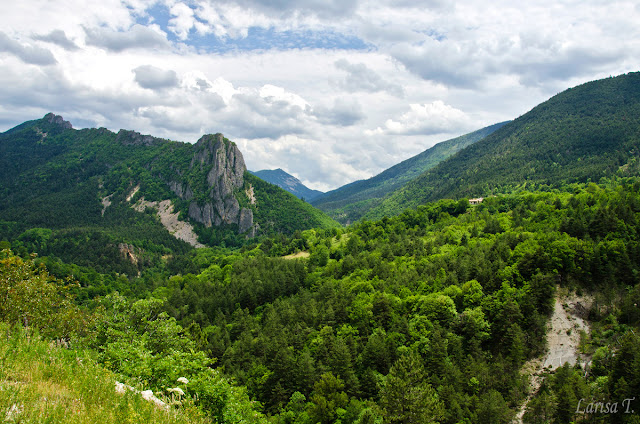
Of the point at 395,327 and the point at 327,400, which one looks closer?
the point at 327,400

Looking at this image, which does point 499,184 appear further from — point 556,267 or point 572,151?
point 556,267

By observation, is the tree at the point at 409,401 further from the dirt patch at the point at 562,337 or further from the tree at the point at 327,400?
the dirt patch at the point at 562,337

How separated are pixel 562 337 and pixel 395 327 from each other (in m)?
22.7

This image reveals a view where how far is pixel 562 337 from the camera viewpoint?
50969 millimetres

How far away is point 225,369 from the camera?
54.8m

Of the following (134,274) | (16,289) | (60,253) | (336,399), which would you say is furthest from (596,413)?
(60,253)

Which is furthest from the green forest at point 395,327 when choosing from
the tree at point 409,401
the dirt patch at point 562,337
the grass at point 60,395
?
the dirt patch at point 562,337

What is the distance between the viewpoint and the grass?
30.1ft

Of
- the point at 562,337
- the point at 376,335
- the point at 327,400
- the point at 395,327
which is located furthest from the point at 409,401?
the point at 562,337

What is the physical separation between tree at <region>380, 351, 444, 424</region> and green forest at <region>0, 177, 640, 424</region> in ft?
0.44

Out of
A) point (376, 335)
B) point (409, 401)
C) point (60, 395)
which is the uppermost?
point (60, 395)

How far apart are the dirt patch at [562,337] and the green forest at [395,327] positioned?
1014 mm

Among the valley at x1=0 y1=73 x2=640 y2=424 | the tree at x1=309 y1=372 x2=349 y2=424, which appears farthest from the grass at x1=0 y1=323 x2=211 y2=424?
the tree at x1=309 y1=372 x2=349 y2=424

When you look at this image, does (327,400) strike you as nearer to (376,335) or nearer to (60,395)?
(376,335)
